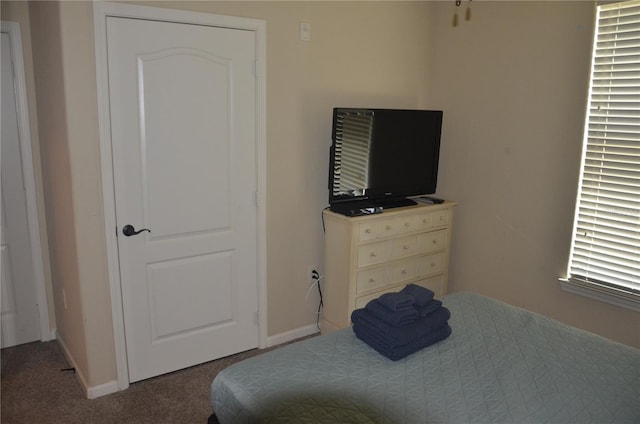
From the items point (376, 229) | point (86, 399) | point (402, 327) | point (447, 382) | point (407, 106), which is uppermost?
point (407, 106)

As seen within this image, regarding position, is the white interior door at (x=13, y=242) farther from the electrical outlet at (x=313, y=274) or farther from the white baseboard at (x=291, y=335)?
the electrical outlet at (x=313, y=274)

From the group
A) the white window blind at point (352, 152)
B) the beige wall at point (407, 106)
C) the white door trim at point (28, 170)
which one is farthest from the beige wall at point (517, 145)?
the white door trim at point (28, 170)

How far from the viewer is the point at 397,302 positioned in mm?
1987

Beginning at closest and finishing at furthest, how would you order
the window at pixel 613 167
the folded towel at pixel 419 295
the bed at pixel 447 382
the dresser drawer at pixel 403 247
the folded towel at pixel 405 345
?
the bed at pixel 447 382 → the folded towel at pixel 405 345 → the folded towel at pixel 419 295 → the window at pixel 613 167 → the dresser drawer at pixel 403 247

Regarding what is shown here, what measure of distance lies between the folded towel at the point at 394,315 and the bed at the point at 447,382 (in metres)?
0.14

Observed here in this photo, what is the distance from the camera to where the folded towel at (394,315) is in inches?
76.7

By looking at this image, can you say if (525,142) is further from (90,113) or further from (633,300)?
(90,113)

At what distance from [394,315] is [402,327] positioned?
6cm

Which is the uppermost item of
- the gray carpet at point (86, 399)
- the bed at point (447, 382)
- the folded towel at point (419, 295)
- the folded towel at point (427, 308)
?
the folded towel at point (419, 295)

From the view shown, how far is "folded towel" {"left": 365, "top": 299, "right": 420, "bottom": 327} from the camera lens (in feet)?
Answer: 6.40

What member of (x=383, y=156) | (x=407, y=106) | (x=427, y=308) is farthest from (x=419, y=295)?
(x=407, y=106)

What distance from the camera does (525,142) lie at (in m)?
3.36

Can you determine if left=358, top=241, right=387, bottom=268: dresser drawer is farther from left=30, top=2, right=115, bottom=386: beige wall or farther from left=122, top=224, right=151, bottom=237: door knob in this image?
left=30, top=2, right=115, bottom=386: beige wall

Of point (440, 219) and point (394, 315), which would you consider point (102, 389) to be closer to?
point (394, 315)
